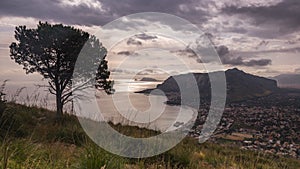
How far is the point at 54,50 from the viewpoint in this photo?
74.7 ft

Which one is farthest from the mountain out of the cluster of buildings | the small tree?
the small tree

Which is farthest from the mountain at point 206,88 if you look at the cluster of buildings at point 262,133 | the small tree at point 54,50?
the small tree at point 54,50

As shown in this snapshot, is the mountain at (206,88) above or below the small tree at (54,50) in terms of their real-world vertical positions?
below

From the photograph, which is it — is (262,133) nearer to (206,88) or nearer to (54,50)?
(206,88)

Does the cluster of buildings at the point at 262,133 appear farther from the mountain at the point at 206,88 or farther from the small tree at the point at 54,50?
the small tree at the point at 54,50

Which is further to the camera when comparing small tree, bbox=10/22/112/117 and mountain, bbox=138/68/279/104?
small tree, bbox=10/22/112/117

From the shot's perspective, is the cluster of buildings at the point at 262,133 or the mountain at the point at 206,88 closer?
the mountain at the point at 206,88

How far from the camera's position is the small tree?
73.7 ft

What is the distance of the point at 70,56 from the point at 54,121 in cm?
1044

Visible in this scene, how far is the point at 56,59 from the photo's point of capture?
75.1 feet

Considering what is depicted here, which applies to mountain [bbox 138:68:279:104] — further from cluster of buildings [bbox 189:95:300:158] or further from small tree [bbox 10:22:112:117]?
small tree [bbox 10:22:112:117]

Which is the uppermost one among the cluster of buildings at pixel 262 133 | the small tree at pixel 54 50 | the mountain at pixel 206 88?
the small tree at pixel 54 50

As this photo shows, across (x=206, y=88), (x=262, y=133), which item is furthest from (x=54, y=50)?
(x=262, y=133)

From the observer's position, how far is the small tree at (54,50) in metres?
22.5
